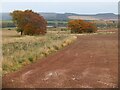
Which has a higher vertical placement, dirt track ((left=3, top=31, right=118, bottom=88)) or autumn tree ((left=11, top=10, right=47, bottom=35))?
autumn tree ((left=11, top=10, right=47, bottom=35))

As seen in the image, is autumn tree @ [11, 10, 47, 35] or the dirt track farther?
autumn tree @ [11, 10, 47, 35]

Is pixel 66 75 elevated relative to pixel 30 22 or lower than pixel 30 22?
lower

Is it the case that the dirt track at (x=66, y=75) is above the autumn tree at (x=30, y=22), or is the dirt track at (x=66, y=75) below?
below

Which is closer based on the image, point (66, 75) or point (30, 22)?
point (66, 75)

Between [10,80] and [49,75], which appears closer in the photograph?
[10,80]

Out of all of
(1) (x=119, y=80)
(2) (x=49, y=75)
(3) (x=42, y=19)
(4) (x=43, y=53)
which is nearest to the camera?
(1) (x=119, y=80)

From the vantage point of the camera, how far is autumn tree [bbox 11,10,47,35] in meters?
65.6

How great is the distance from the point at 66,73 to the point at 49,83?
88.2 inches

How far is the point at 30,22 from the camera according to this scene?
219ft

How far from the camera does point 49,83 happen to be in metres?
12.7

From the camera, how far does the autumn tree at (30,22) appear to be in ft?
215

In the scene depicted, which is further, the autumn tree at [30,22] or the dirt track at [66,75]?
the autumn tree at [30,22]

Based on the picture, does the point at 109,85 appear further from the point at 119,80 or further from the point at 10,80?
the point at 10,80

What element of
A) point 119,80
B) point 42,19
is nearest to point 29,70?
point 119,80
